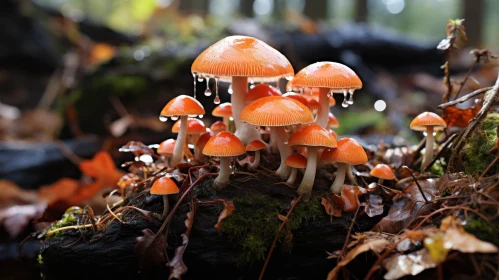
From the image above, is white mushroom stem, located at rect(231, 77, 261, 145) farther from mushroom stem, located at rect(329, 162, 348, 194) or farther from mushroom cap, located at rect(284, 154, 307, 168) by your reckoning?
mushroom stem, located at rect(329, 162, 348, 194)

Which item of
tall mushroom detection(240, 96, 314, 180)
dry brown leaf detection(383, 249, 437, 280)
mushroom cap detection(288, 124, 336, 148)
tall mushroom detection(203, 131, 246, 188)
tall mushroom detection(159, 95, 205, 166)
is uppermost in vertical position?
tall mushroom detection(240, 96, 314, 180)

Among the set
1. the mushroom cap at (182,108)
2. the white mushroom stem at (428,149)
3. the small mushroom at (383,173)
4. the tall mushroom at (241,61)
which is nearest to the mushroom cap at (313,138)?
the tall mushroom at (241,61)

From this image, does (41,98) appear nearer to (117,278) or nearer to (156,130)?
(156,130)

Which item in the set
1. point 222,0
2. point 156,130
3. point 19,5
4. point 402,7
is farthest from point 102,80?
point 222,0

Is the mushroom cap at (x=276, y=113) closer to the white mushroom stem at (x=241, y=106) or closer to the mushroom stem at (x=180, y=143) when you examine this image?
the white mushroom stem at (x=241, y=106)

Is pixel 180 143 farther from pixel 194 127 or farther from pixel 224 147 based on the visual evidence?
pixel 224 147

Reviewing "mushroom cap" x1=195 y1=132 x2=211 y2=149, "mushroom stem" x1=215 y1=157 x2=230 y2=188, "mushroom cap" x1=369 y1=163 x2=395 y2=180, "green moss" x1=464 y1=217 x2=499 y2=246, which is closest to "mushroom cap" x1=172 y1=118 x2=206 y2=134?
"mushroom cap" x1=195 y1=132 x2=211 y2=149
